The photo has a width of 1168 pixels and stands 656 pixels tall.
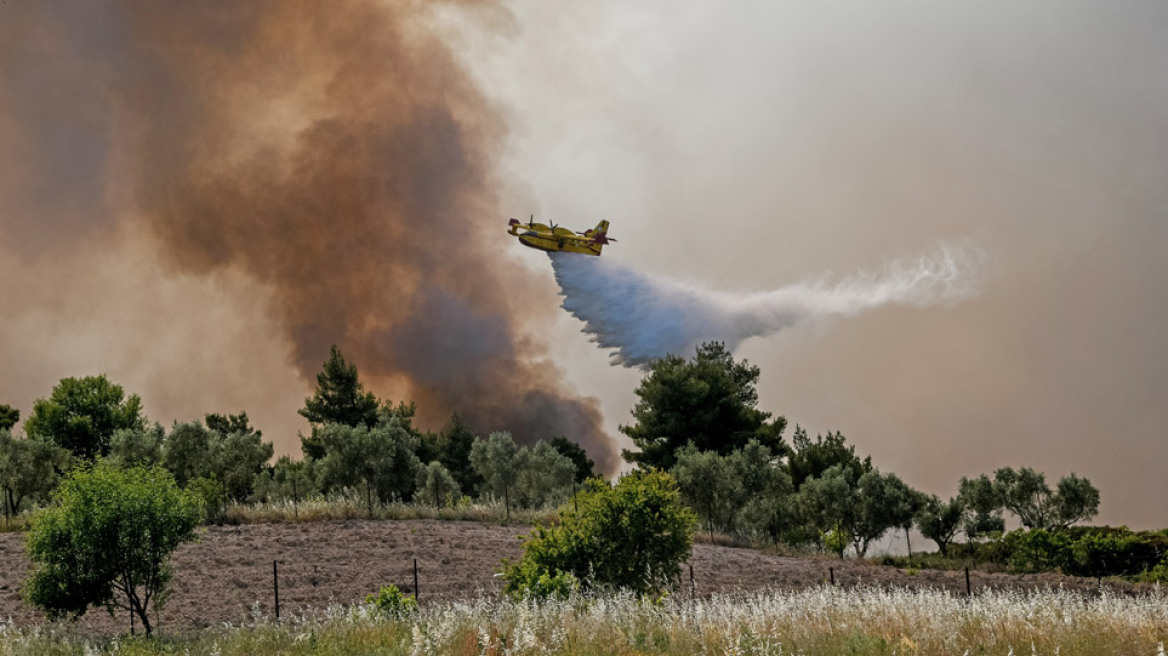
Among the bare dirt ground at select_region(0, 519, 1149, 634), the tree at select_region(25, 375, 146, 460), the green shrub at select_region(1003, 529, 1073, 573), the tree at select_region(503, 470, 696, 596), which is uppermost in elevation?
the tree at select_region(25, 375, 146, 460)

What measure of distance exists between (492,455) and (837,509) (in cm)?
2160

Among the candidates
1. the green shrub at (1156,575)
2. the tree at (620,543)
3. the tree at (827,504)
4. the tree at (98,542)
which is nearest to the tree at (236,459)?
the tree at (827,504)

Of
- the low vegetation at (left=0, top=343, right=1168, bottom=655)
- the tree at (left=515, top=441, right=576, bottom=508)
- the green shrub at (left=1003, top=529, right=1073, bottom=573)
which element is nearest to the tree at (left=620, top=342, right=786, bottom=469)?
the low vegetation at (left=0, top=343, right=1168, bottom=655)

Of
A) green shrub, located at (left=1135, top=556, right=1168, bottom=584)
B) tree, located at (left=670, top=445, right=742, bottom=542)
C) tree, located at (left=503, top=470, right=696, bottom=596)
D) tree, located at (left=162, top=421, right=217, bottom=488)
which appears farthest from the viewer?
tree, located at (left=162, top=421, right=217, bottom=488)

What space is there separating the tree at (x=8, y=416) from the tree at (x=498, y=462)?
51099 millimetres

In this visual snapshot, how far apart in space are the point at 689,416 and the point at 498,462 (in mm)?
18673

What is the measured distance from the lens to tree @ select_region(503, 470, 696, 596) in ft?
70.7

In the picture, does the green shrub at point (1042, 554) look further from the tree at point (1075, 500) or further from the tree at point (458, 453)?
the tree at point (458, 453)

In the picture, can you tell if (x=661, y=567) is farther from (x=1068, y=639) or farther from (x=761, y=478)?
(x=761, y=478)

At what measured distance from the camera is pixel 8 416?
88250 mm

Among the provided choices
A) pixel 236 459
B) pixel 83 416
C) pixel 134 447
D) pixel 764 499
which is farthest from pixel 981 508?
pixel 83 416

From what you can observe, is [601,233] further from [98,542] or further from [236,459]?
[98,542]

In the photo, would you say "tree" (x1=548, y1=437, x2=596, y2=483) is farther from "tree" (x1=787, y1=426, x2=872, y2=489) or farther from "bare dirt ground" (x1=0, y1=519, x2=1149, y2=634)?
"bare dirt ground" (x1=0, y1=519, x2=1149, y2=634)

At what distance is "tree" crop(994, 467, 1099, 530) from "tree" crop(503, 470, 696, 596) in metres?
37.3
